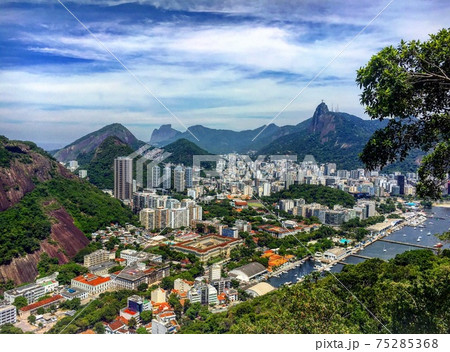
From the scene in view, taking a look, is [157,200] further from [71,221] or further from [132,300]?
[132,300]

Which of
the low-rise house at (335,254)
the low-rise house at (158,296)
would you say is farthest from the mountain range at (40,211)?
the low-rise house at (335,254)

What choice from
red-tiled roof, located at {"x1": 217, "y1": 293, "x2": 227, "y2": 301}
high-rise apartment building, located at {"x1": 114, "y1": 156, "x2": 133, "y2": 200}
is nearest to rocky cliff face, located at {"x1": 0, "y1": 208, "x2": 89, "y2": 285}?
high-rise apartment building, located at {"x1": 114, "y1": 156, "x2": 133, "y2": 200}

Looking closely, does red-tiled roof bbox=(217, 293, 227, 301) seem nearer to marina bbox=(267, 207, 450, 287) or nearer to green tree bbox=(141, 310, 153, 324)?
green tree bbox=(141, 310, 153, 324)

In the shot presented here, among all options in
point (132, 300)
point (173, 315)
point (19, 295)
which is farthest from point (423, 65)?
point (19, 295)

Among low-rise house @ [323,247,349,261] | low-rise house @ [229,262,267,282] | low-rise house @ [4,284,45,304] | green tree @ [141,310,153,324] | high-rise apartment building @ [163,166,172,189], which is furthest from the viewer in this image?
high-rise apartment building @ [163,166,172,189]
